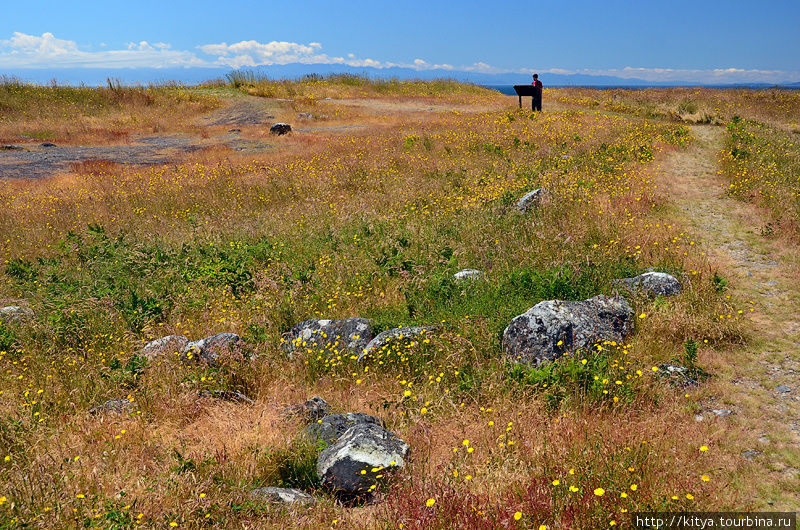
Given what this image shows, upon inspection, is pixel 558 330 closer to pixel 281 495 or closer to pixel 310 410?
pixel 310 410

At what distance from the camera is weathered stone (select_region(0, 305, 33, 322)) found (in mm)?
7848

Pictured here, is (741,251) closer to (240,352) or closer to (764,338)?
(764,338)

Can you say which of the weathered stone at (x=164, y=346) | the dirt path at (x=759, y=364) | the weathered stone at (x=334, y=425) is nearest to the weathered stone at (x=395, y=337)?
the weathered stone at (x=334, y=425)

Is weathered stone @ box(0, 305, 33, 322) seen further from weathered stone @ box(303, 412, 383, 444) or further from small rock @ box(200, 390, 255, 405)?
weathered stone @ box(303, 412, 383, 444)

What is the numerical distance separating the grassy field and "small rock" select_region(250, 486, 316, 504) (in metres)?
0.10

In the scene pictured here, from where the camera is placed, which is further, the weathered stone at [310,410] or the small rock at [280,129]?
the small rock at [280,129]

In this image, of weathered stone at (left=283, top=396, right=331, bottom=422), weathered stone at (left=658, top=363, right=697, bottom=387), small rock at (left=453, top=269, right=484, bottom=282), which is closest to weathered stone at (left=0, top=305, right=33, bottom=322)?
weathered stone at (left=283, top=396, right=331, bottom=422)

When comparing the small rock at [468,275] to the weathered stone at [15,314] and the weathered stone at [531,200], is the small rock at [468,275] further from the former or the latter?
the weathered stone at [15,314]

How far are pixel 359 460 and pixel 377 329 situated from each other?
2.88 m

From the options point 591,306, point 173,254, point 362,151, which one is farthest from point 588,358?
point 362,151

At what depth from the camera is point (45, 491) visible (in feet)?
12.4

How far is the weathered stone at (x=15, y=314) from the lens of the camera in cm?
785

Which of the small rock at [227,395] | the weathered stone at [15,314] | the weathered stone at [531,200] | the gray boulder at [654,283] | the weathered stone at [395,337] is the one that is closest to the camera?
the small rock at [227,395]

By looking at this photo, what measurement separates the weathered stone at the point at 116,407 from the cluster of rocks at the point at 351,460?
7.33 feet
